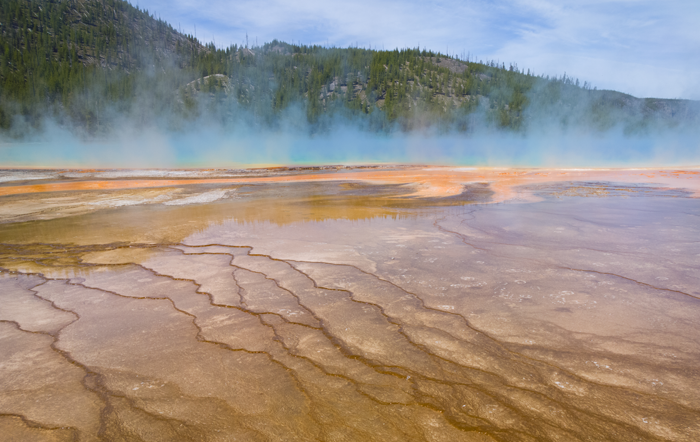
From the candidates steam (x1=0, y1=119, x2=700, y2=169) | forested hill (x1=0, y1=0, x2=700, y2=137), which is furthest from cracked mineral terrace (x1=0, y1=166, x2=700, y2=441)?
forested hill (x1=0, y1=0, x2=700, y2=137)

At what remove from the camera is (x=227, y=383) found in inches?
89.9

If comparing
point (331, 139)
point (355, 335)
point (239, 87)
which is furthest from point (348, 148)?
point (355, 335)

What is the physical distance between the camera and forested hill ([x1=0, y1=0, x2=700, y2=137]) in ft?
172

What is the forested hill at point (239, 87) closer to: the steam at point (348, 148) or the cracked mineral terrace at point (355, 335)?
the steam at point (348, 148)

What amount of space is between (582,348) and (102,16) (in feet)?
347

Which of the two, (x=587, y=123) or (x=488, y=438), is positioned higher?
(x=587, y=123)

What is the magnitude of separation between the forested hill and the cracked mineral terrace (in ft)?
185

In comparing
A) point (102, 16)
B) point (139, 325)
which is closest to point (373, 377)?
point (139, 325)

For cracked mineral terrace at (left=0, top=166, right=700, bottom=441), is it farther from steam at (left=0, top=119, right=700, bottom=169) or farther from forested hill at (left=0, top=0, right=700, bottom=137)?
forested hill at (left=0, top=0, right=700, bottom=137)

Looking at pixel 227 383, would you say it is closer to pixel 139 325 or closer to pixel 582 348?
pixel 139 325

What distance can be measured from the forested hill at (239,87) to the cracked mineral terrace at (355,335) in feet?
Result: 185

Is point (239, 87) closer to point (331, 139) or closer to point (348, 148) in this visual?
point (331, 139)

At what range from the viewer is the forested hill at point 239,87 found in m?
52.5

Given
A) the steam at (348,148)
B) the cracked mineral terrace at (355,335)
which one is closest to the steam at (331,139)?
the steam at (348,148)
